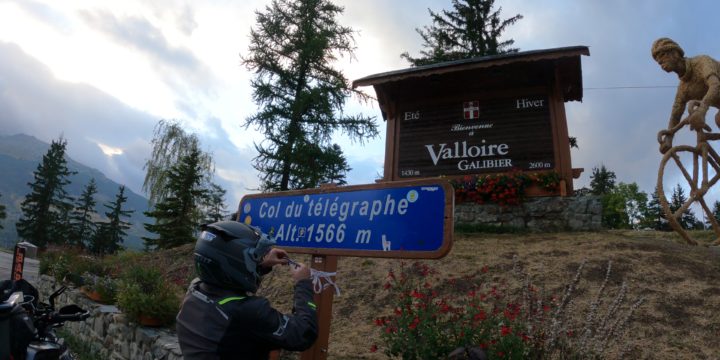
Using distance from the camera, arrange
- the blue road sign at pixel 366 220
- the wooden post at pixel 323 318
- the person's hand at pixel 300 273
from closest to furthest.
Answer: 1. the person's hand at pixel 300 273
2. the blue road sign at pixel 366 220
3. the wooden post at pixel 323 318

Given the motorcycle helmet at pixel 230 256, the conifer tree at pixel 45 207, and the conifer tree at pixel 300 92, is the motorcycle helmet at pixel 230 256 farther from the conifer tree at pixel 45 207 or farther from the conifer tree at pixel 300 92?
the conifer tree at pixel 45 207

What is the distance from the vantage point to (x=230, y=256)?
7.45ft

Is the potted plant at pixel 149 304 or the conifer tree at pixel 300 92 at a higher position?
the conifer tree at pixel 300 92

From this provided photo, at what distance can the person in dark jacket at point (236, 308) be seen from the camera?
2.03 m

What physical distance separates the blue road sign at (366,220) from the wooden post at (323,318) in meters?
0.11

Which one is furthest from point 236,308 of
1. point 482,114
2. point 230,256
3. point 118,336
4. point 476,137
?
point 482,114

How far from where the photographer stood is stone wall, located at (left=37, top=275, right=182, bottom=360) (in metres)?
4.80

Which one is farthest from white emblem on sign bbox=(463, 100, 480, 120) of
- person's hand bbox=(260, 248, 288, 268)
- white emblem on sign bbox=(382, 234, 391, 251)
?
person's hand bbox=(260, 248, 288, 268)

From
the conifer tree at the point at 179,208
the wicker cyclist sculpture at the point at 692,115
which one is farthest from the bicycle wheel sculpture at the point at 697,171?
the conifer tree at the point at 179,208

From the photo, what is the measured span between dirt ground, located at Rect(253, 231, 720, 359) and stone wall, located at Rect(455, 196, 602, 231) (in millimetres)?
759

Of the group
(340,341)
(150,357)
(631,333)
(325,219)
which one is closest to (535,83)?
(631,333)

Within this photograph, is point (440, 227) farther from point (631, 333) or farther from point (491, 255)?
point (491, 255)

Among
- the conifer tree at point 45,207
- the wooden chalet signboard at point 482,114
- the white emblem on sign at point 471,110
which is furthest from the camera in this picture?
the conifer tree at point 45,207

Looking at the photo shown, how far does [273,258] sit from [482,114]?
976 centimetres
